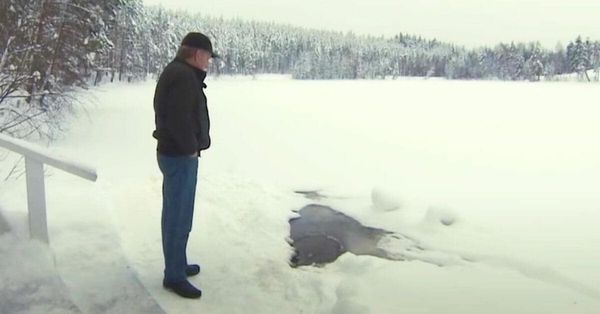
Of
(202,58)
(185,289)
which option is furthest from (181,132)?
(185,289)

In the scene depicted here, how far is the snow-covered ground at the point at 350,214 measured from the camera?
4207 millimetres

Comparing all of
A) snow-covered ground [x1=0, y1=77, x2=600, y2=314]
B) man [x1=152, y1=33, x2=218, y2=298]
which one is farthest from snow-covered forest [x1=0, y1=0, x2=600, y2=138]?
man [x1=152, y1=33, x2=218, y2=298]

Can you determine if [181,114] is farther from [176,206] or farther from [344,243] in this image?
[344,243]

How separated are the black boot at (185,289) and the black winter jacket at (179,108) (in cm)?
96

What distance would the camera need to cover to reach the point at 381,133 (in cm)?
1703

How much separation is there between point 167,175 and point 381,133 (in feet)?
45.5

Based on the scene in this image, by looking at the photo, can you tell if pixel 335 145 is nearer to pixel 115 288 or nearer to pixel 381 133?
pixel 381 133

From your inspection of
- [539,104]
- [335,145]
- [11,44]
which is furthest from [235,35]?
[11,44]

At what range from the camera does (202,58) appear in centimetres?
353

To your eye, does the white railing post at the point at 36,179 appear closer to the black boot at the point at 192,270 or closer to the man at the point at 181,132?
the man at the point at 181,132

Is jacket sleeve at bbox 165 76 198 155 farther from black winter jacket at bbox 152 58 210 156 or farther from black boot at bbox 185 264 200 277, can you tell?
black boot at bbox 185 264 200 277

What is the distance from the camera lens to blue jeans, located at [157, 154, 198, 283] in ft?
11.8

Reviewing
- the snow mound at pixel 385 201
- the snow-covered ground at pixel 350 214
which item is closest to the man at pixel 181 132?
the snow-covered ground at pixel 350 214

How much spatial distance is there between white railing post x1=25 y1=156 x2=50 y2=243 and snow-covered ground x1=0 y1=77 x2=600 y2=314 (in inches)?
7.2
